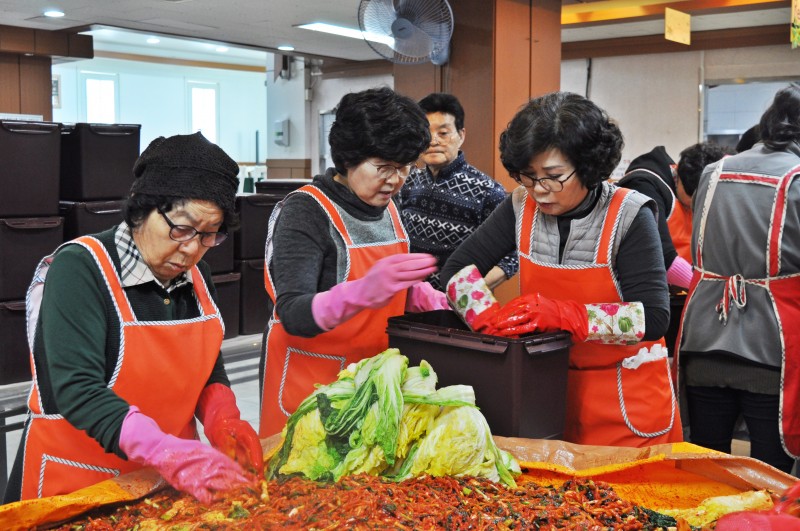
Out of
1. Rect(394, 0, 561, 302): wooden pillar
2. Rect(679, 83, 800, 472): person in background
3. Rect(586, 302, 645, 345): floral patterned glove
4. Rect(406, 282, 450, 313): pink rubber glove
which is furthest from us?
Rect(394, 0, 561, 302): wooden pillar

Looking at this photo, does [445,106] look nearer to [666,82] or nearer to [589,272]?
[589,272]

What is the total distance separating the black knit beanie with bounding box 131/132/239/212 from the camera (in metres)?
1.61

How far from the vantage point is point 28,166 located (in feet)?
13.7

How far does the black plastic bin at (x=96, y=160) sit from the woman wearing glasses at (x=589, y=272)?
3022 mm

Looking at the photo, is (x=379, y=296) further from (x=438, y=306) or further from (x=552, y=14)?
(x=552, y=14)

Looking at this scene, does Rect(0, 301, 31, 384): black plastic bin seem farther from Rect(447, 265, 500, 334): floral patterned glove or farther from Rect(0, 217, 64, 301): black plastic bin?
Rect(447, 265, 500, 334): floral patterned glove

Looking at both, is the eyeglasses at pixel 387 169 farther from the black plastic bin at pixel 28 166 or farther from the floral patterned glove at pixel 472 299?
the black plastic bin at pixel 28 166

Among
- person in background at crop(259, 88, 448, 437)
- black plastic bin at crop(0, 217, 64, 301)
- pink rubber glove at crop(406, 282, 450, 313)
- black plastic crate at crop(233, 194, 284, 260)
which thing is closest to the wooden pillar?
black plastic crate at crop(233, 194, 284, 260)

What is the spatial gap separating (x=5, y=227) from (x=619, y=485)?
3.60 m

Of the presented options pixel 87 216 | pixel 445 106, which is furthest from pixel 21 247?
pixel 445 106

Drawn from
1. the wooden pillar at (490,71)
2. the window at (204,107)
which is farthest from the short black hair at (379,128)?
the window at (204,107)

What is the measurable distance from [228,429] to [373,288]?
0.43 meters

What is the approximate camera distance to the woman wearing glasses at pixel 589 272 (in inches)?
73.9

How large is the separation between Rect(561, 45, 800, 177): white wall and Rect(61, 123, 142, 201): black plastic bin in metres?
6.36
